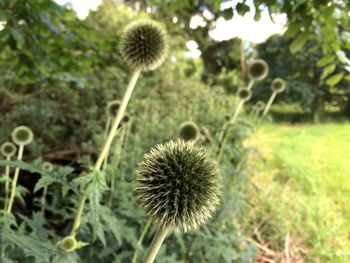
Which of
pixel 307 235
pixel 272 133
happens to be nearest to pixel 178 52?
pixel 272 133

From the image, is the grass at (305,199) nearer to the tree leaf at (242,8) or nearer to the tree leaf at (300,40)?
the tree leaf at (300,40)

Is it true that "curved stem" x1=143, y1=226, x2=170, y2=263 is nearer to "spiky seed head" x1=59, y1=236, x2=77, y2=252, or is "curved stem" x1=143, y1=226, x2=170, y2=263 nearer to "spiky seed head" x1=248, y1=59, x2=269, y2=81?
"spiky seed head" x1=59, y1=236, x2=77, y2=252

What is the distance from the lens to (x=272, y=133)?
25.1 ft

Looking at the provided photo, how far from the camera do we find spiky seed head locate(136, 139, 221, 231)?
1263 millimetres

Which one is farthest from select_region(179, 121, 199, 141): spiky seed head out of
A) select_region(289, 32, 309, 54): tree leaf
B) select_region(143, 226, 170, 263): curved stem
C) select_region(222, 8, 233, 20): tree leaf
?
select_region(143, 226, 170, 263): curved stem

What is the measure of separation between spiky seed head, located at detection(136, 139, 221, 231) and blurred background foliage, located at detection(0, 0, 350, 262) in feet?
1.67

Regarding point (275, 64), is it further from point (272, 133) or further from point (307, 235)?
point (307, 235)

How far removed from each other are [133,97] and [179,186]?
370cm

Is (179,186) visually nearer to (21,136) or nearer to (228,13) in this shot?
(228,13)

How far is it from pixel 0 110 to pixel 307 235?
3.73 meters

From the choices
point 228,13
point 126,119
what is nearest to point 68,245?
point 228,13

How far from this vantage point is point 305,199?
4355mm

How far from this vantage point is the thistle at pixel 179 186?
1262 mm

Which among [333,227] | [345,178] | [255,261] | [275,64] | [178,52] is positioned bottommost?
[255,261]
